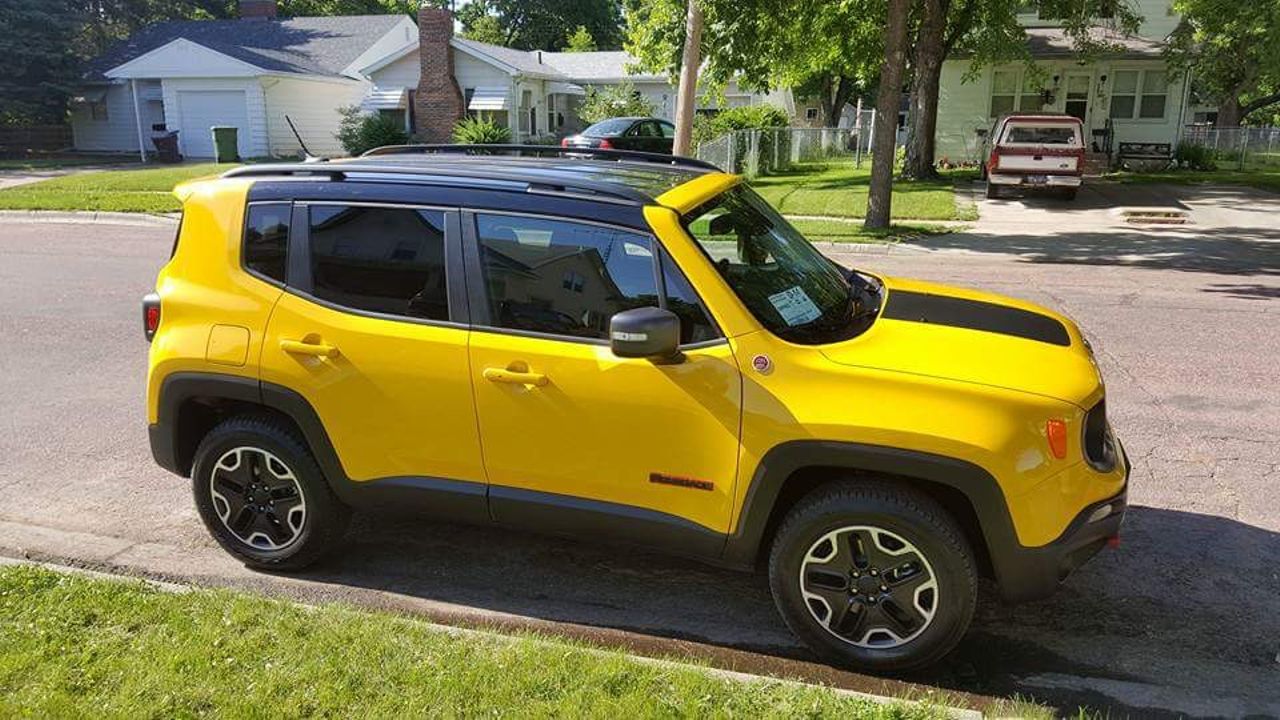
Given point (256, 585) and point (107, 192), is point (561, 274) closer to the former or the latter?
point (256, 585)

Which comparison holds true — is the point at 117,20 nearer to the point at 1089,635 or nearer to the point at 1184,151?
the point at 1184,151

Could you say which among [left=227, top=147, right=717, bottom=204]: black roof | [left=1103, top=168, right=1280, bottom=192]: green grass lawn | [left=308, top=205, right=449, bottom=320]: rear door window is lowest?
[left=1103, top=168, right=1280, bottom=192]: green grass lawn

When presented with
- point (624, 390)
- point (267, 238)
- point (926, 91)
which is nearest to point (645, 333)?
point (624, 390)

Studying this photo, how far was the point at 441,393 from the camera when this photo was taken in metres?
3.72

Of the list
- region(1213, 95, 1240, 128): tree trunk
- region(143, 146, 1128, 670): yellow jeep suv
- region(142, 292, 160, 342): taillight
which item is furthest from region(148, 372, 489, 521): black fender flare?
region(1213, 95, 1240, 128): tree trunk

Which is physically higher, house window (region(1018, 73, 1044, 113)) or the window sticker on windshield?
house window (region(1018, 73, 1044, 113))

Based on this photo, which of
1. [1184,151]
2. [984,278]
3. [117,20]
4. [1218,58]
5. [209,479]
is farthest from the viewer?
[117,20]

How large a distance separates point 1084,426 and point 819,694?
132cm

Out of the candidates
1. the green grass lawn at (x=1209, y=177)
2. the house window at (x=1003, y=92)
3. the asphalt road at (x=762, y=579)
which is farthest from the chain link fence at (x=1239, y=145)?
the asphalt road at (x=762, y=579)

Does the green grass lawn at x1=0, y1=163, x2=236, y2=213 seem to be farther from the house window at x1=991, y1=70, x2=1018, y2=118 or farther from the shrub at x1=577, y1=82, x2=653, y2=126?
the house window at x1=991, y1=70, x2=1018, y2=118

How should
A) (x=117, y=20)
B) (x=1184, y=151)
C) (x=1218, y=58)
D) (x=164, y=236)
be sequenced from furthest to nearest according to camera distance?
1. (x=117, y=20)
2. (x=1218, y=58)
3. (x=1184, y=151)
4. (x=164, y=236)

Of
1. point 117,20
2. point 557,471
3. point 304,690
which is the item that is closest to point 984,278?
point 557,471

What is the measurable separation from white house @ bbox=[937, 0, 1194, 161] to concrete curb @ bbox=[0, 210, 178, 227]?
23115 mm

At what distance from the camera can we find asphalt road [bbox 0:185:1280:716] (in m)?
3.52
